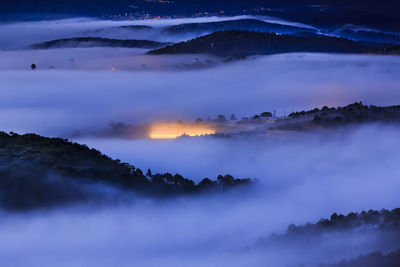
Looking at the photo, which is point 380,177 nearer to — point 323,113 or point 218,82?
point 323,113

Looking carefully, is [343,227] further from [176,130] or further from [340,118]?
[176,130]

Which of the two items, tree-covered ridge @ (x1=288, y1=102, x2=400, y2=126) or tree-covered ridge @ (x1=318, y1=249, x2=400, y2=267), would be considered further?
tree-covered ridge @ (x1=288, y1=102, x2=400, y2=126)

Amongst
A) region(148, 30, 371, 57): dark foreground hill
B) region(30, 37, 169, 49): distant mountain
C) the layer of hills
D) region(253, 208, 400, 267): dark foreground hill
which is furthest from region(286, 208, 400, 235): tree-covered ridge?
region(30, 37, 169, 49): distant mountain

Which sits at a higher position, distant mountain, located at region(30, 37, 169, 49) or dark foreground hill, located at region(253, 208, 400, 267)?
distant mountain, located at region(30, 37, 169, 49)

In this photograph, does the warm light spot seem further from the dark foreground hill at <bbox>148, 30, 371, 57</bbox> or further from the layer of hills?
the dark foreground hill at <bbox>148, 30, 371, 57</bbox>

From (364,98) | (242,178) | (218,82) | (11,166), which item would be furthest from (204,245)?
(218,82)

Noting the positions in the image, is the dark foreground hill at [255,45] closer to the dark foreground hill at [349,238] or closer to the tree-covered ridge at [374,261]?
the dark foreground hill at [349,238]

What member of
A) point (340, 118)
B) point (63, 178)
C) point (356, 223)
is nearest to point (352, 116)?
point (340, 118)

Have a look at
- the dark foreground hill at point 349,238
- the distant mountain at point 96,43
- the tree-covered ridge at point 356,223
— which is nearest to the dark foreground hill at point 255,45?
the distant mountain at point 96,43
